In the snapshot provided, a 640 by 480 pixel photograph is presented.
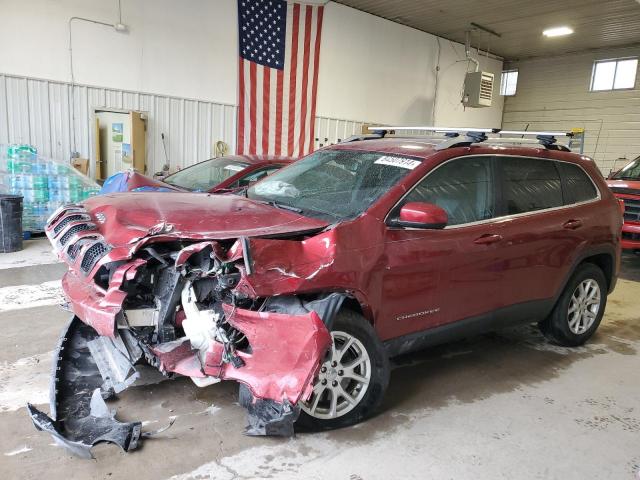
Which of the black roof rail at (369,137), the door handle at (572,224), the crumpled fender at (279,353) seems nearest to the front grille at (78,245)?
the crumpled fender at (279,353)


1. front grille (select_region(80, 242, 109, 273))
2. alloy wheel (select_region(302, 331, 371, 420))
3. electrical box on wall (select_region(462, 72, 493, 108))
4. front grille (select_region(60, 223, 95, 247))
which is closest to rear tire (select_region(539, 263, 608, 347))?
alloy wheel (select_region(302, 331, 371, 420))

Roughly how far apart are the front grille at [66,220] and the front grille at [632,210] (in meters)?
8.29

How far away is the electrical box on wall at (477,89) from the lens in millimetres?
14445

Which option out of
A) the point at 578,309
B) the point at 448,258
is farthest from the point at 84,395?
the point at 578,309

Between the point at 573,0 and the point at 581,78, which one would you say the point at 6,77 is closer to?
the point at 573,0

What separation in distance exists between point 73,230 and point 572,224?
3801 mm

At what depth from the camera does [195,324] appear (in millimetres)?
2600

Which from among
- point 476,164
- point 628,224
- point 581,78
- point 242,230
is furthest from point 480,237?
point 581,78

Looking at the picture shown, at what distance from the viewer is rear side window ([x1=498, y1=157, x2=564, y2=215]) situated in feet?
12.1

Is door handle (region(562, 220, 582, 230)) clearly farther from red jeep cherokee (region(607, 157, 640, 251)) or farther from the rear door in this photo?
red jeep cherokee (region(607, 157, 640, 251))

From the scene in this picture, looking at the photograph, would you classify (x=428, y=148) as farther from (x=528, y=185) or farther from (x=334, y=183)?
(x=528, y=185)

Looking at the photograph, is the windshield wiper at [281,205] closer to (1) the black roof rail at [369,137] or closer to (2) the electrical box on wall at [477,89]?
(1) the black roof rail at [369,137]

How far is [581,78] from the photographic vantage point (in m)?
16.3

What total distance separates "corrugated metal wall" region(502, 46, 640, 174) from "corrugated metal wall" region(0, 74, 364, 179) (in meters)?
11.9
